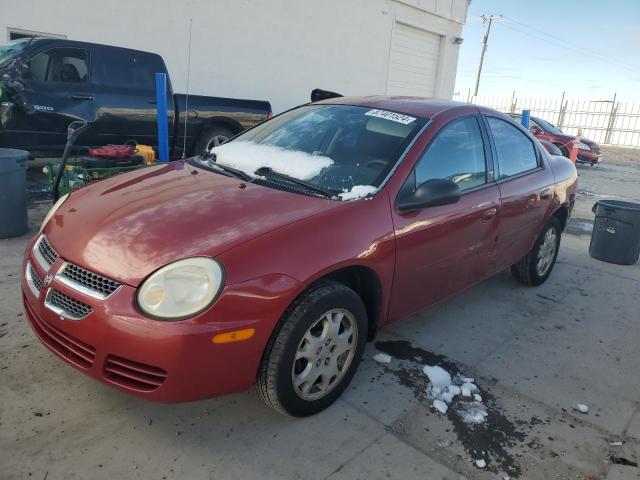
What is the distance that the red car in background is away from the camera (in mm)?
14731

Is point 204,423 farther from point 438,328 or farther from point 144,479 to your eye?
point 438,328

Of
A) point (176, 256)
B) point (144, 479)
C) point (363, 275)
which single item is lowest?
point (144, 479)

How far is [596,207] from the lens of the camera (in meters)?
5.82

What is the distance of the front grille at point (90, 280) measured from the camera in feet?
7.03

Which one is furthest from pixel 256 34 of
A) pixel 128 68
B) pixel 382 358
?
pixel 382 358

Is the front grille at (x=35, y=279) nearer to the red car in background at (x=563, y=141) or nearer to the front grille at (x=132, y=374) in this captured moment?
the front grille at (x=132, y=374)

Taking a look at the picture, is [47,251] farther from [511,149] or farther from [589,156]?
[589,156]

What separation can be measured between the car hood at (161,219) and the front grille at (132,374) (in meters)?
0.34

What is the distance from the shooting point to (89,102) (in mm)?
7031

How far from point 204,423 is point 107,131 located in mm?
5854

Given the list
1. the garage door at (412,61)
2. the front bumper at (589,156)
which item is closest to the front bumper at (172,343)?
the garage door at (412,61)

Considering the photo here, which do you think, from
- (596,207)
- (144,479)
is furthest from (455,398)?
(596,207)

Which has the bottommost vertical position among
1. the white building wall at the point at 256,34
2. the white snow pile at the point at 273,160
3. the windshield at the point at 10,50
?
the white snow pile at the point at 273,160

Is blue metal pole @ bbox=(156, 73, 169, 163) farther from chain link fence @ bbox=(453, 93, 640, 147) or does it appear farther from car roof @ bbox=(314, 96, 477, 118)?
chain link fence @ bbox=(453, 93, 640, 147)
